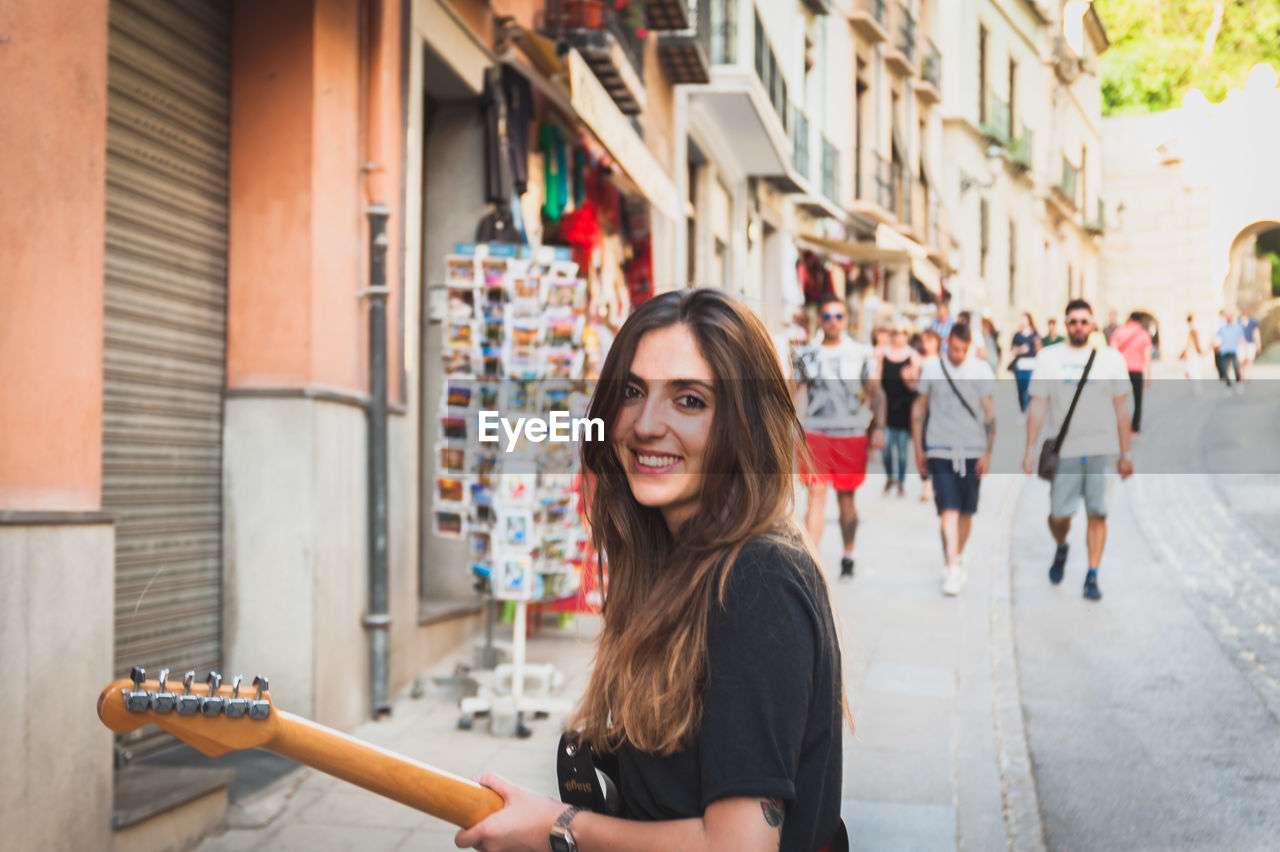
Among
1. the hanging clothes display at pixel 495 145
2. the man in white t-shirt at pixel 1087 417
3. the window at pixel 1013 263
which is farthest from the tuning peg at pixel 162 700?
the window at pixel 1013 263

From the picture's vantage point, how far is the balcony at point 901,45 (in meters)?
28.4

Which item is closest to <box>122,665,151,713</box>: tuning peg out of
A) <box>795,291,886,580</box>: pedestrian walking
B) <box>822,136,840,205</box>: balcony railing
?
<box>795,291,886,580</box>: pedestrian walking

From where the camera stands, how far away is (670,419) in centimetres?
190

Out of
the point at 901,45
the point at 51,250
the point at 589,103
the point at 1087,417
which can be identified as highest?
the point at 901,45

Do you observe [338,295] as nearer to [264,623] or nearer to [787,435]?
[264,623]

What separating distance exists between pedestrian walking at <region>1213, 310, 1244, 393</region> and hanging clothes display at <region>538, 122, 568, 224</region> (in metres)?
16.9

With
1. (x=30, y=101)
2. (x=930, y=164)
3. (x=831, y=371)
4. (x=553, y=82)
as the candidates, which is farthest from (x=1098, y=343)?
(x=930, y=164)

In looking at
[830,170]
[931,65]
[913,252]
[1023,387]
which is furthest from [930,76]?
[1023,387]

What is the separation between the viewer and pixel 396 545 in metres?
6.94

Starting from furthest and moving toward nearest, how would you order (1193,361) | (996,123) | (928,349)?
(996,123), (1193,361), (928,349)

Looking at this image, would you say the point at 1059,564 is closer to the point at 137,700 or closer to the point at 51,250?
the point at 51,250

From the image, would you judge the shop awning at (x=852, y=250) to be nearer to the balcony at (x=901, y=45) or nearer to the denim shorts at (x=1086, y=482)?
the balcony at (x=901, y=45)

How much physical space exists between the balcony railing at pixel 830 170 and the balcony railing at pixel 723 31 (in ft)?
23.3

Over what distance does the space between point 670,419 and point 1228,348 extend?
953 inches
